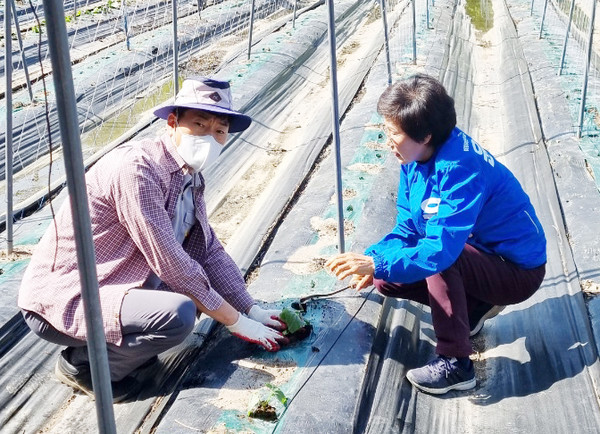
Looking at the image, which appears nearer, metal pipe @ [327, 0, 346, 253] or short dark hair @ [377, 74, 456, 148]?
short dark hair @ [377, 74, 456, 148]

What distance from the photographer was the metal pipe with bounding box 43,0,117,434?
4.65 feet

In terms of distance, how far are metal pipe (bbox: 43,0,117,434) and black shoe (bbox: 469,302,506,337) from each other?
5.59ft

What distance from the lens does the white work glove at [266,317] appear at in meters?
2.92

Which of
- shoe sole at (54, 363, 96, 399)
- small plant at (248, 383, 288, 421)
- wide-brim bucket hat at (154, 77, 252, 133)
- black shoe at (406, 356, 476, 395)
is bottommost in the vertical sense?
shoe sole at (54, 363, 96, 399)

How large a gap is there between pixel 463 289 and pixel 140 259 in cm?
119

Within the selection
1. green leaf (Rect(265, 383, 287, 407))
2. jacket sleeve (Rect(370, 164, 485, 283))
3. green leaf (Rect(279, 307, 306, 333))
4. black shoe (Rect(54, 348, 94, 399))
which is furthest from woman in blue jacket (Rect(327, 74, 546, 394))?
black shoe (Rect(54, 348, 94, 399))

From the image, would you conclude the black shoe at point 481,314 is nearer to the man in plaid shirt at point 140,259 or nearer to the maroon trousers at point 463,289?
the maroon trousers at point 463,289

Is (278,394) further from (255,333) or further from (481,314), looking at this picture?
(481,314)

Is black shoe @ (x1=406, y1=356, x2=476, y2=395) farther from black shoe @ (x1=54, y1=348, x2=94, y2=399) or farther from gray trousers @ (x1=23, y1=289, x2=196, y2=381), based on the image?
black shoe @ (x1=54, y1=348, x2=94, y2=399)

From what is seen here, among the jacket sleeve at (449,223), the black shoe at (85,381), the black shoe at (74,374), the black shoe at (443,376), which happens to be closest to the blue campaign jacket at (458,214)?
the jacket sleeve at (449,223)

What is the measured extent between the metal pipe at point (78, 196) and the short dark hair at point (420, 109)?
1.32m

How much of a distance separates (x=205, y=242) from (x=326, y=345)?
2.08 ft

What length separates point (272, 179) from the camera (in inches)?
208

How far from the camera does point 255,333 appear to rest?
109 inches
